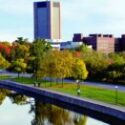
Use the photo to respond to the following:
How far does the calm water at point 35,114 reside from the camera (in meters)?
38.3

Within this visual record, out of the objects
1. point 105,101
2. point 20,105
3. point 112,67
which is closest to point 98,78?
point 112,67

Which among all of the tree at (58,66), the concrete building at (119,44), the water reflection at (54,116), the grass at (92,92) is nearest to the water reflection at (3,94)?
the grass at (92,92)

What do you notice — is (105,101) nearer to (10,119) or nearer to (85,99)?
(85,99)

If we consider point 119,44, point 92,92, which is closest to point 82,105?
point 92,92

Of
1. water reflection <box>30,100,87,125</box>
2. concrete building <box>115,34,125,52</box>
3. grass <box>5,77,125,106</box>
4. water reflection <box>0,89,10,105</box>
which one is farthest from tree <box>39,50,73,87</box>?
concrete building <box>115,34,125,52</box>

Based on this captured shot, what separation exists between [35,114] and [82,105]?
13.8 ft

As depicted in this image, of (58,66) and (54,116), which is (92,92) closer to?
(54,116)

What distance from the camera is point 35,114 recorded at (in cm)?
4281

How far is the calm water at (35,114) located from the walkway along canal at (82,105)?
844 millimetres

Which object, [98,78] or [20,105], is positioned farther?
[98,78]

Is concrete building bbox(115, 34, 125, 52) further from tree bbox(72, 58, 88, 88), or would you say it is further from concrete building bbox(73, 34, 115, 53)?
tree bbox(72, 58, 88, 88)

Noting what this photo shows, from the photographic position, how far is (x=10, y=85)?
66312 millimetres

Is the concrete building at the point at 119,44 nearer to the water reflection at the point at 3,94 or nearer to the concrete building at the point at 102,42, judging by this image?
the concrete building at the point at 102,42

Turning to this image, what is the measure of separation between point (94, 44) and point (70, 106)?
131 m
